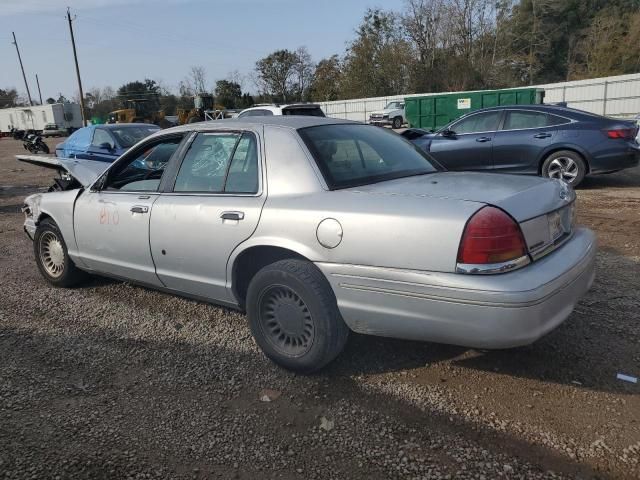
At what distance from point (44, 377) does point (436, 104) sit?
2490cm

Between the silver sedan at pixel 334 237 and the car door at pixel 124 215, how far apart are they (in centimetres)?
2

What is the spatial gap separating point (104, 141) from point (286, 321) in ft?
31.1

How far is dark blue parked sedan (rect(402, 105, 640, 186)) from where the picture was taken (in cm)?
873

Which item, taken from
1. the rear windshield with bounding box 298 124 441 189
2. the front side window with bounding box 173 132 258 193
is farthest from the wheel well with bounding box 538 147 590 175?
the front side window with bounding box 173 132 258 193

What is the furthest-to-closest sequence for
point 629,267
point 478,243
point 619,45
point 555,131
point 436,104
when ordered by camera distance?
1. point 619,45
2. point 436,104
3. point 555,131
4. point 629,267
5. point 478,243

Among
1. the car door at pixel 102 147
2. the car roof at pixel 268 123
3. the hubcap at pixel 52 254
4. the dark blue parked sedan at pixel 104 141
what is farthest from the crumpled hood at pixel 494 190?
the car door at pixel 102 147

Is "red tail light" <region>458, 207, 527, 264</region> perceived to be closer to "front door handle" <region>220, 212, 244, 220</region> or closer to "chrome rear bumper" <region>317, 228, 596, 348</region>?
"chrome rear bumper" <region>317, 228, 596, 348</region>

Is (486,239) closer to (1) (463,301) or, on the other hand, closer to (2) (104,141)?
(1) (463,301)

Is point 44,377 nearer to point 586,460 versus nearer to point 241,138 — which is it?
point 241,138

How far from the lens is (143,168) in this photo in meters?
4.88

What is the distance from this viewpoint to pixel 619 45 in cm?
4175

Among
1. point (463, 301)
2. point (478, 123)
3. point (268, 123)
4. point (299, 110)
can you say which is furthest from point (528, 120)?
point (463, 301)

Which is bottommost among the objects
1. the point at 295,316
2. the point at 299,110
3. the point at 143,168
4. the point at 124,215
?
the point at 295,316

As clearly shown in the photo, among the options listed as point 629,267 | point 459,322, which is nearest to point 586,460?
point 459,322
